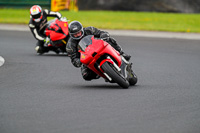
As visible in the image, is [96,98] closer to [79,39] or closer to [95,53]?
[95,53]

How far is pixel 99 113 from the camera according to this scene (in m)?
6.79

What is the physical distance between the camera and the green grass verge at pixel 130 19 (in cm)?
2162

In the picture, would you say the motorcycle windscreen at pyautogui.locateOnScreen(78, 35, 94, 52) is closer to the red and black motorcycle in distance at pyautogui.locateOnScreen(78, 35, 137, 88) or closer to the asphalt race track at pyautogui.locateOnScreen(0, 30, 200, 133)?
the red and black motorcycle in distance at pyautogui.locateOnScreen(78, 35, 137, 88)

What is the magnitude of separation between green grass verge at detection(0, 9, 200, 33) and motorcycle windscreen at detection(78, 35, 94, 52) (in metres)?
12.1

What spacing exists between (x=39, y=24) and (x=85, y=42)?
664cm

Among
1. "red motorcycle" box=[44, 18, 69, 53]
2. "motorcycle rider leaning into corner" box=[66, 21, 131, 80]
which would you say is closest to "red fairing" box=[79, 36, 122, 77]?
"motorcycle rider leaning into corner" box=[66, 21, 131, 80]

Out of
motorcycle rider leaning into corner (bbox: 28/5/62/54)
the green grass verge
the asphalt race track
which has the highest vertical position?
the asphalt race track

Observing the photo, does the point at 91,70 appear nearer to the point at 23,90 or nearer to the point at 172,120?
the point at 23,90

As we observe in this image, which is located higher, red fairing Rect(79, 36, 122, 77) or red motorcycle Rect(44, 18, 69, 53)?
red fairing Rect(79, 36, 122, 77)

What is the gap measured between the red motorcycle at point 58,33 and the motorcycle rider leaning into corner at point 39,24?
1.28 feet

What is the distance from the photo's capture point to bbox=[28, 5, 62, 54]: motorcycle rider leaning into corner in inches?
586

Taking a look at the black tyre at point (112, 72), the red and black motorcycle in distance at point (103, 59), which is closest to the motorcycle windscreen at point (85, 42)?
the red and black motorcycle in distance at point (103, 59)

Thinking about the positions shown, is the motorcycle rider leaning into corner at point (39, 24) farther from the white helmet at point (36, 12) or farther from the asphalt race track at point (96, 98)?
the asphalt race track at point (96, 98)

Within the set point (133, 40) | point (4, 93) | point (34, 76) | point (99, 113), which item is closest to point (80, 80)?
point (34, 76)
